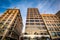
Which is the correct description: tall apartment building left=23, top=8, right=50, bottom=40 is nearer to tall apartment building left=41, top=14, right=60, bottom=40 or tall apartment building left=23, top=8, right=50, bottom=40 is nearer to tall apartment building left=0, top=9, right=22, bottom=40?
tall apartment building left=41, top=14, right=60, bottom=40

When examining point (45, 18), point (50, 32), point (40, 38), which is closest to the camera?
point (40, 38)

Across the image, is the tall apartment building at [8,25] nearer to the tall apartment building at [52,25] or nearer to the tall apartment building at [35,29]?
the tall apartment building at [35,29]

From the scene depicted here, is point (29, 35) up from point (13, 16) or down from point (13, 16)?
down

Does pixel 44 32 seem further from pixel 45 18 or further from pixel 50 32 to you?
pixel 45 18

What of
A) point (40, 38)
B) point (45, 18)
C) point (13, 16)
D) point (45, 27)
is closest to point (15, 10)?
point (13, 16)

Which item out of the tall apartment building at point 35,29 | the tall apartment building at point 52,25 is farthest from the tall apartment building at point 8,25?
the tall apartment building at point 52,25

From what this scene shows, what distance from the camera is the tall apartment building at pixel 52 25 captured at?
3656 cm

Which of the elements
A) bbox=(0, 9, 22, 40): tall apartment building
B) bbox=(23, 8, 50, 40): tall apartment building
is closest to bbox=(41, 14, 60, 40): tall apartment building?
bbox=(23, 8, 50, 40): tall apartment building

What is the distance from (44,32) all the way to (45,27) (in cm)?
418

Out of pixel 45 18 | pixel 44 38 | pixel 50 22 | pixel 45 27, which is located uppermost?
pixel 45 18

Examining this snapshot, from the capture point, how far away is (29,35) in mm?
35906

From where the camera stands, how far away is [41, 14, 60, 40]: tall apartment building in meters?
36.6

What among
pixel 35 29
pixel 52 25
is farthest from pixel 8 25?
pixel 52 25

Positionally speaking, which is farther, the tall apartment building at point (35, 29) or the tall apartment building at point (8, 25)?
the tall apartment building at point (8, 25)
